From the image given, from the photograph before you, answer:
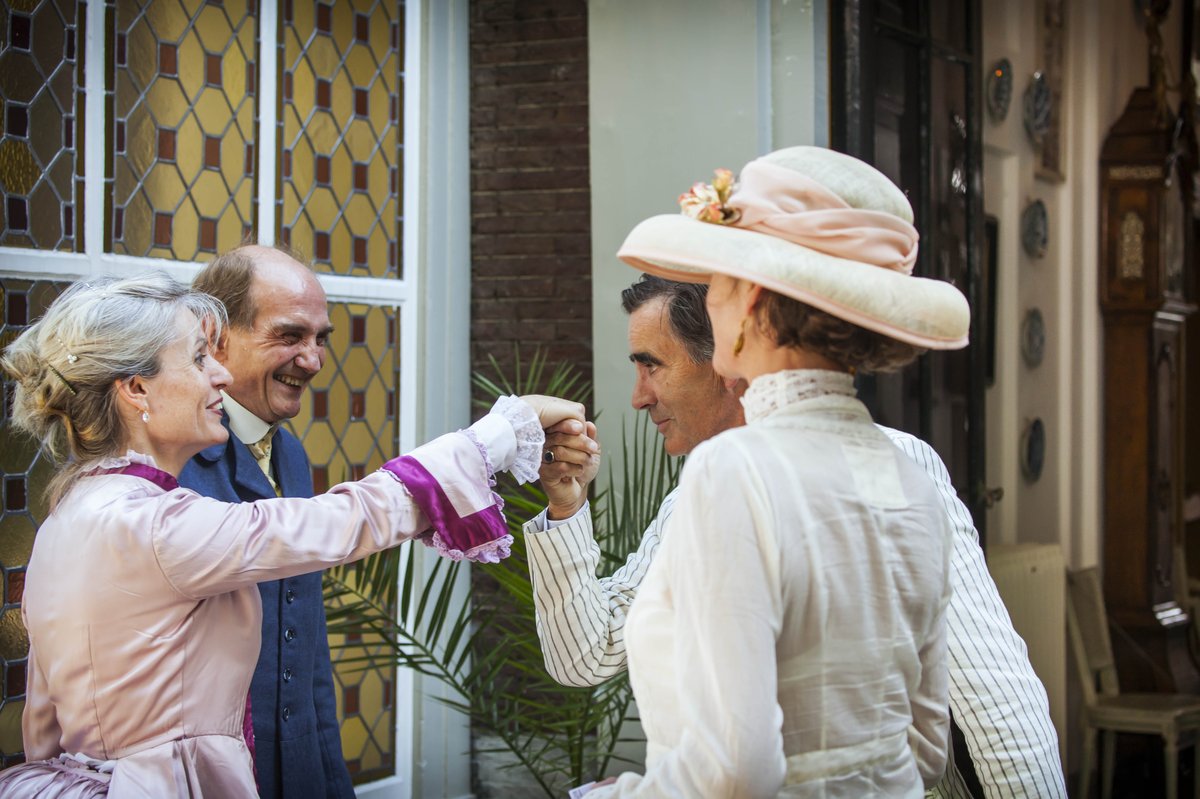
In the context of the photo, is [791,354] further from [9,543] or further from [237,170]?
[237,170]

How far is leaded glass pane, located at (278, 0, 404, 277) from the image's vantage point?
13.6 ft

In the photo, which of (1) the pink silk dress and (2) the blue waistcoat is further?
(2) the blue waistcoat

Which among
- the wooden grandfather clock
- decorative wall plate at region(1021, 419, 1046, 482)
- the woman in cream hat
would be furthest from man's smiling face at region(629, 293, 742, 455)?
the wooden grandfather clock

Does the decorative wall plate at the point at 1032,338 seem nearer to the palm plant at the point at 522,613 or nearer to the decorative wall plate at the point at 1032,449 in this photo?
the decorative wall plate at the point at 1032,449

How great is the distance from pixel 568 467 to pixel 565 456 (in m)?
0.03

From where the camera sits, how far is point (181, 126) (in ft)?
12.4

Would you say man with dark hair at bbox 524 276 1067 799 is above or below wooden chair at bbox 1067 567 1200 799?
above

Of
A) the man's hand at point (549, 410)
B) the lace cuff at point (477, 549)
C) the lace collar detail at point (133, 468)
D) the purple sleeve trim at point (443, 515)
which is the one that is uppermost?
the man's hand at point (549, 410)

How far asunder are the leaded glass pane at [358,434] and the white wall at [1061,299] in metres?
2.99

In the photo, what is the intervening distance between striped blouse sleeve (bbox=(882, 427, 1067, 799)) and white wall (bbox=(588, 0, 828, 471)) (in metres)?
2.34

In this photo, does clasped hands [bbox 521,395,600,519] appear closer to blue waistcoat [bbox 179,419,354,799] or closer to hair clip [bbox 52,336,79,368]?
blue waistcoat [bbox 179,419,354,799]

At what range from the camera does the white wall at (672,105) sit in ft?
13.9

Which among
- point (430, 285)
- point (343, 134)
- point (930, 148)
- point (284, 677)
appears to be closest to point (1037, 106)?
point (930, 148)

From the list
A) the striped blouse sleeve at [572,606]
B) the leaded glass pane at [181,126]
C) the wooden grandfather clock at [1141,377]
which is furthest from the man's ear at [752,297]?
the wooden grandfather clock at [1141,377]
